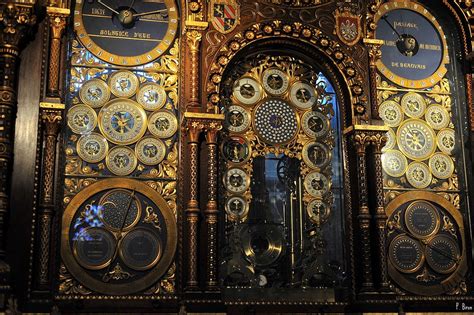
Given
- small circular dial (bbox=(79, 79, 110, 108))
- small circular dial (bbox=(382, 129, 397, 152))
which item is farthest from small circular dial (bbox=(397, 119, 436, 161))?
small circular dial (bbox=(79, 79, 110, 108))

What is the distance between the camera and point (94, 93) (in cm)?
1312

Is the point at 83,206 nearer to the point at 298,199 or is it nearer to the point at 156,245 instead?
the point at 156,245

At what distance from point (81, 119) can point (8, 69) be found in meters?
1.55

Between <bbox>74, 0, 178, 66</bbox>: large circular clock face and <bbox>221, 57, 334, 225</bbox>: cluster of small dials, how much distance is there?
1.81 m

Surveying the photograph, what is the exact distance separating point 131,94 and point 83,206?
2.31 meters

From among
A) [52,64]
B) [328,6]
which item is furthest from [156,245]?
[328,6]

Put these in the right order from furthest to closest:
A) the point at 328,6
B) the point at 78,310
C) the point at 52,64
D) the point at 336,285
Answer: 1. the point at 328,6
2. the point at 336,285
3. the point at 52,64
4. the point at 78,310

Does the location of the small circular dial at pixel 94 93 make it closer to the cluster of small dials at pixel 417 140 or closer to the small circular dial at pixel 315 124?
the small circular dial at pixel 315 124

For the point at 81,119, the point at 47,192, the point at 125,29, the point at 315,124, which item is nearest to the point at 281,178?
the point at 315,124

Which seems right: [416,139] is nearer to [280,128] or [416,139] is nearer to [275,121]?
[280,128]

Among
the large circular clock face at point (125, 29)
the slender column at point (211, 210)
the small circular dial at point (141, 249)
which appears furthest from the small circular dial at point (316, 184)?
the large circular clock face at point (125, 29)

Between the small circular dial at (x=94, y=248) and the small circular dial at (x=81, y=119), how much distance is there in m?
1.85

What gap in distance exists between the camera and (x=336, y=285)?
44.7 feet

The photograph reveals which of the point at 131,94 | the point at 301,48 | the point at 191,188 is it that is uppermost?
the point at 301,48
